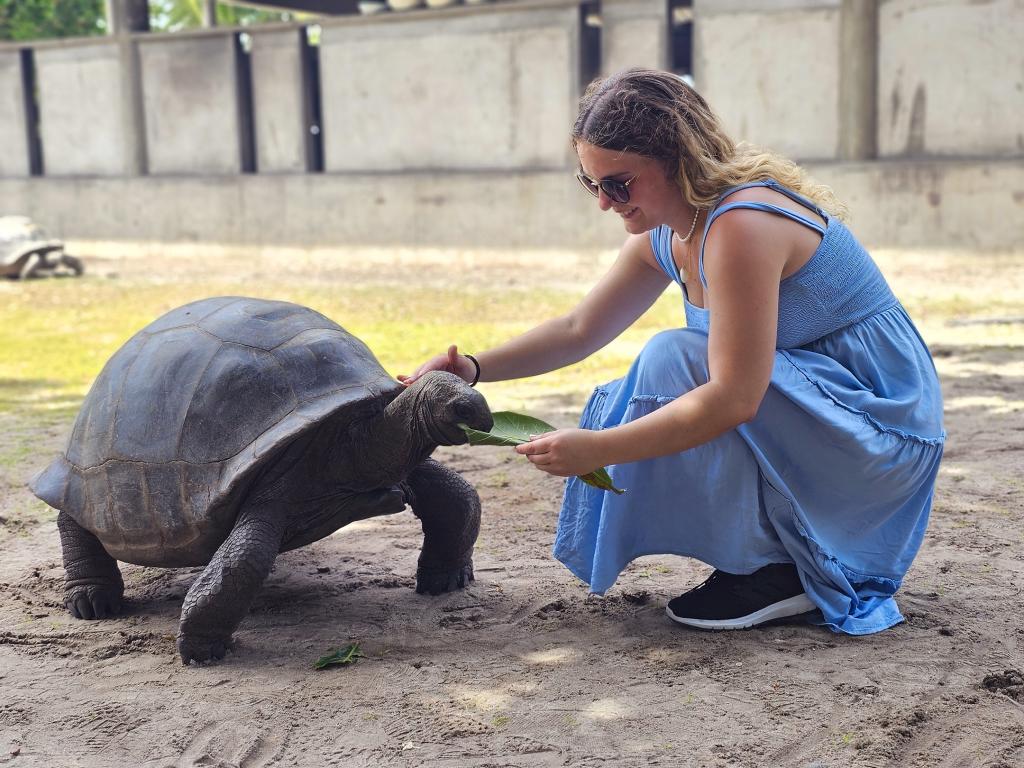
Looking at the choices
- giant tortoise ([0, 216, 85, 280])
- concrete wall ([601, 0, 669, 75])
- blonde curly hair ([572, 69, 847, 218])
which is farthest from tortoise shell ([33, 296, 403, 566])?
giant tortoise ([0, 216, 85, 280])

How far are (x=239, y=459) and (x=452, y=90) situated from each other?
34.0 feet

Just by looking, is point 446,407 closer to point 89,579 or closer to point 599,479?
point 599,479

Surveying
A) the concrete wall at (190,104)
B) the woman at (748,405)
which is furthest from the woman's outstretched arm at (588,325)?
the concrete wall at (190,104)

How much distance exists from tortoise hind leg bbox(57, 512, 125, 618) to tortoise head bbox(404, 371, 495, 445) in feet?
3.32

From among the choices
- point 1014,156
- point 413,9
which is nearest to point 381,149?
point 413,9

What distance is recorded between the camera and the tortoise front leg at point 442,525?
3.00m

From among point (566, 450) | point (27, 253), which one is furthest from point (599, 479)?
point (27, 253)

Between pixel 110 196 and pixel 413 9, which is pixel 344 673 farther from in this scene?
pixel 110 196

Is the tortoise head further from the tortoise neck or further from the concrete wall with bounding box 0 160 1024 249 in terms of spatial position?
the concrete wall with bounding box 0 160 1024 249

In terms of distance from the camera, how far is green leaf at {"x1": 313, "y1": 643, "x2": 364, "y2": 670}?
2.56 metres

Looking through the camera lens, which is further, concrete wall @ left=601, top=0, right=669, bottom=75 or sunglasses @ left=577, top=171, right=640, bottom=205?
concrete wall @ left=601, top=0, right=669, bottom=75

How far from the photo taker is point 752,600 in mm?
2648

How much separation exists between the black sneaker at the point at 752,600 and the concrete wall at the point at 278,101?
11708 millimetres

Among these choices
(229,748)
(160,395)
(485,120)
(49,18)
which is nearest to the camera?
(229,748)
